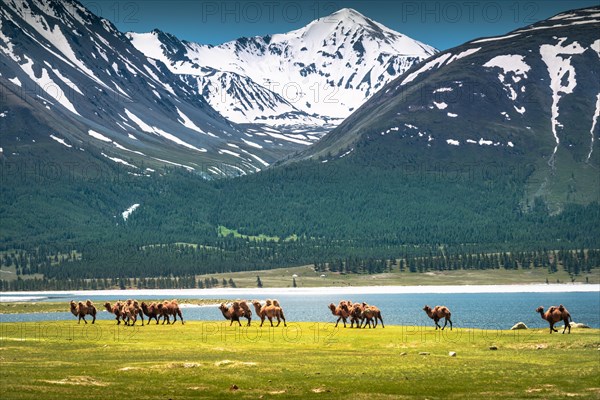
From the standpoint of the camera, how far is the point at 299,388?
4878cm

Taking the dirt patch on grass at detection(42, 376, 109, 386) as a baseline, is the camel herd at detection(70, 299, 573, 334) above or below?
above

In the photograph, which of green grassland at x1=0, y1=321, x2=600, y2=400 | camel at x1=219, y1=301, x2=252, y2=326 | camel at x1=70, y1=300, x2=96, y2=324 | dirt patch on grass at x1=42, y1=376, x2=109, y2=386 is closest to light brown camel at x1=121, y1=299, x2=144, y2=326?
camel at x1=70, y1=300, x2=96, y2=324

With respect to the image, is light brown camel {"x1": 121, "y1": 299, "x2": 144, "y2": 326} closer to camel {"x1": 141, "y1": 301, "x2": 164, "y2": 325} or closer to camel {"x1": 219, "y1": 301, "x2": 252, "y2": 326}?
camel {"x1": 141, "y1": 301, "x2": 164, "y2": 325}

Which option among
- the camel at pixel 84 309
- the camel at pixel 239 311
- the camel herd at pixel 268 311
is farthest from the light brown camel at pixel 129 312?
the camel at pixel 239 311

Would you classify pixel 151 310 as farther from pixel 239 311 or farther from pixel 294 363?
pixel 294 363

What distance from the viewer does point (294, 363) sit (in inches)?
2317

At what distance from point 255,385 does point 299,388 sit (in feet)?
7.46

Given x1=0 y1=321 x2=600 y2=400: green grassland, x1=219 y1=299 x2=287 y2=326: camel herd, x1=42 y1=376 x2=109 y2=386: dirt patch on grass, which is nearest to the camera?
x1=0 y1=321 x2=600 y2=400: green grassland

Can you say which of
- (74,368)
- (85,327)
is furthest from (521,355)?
(85,327)

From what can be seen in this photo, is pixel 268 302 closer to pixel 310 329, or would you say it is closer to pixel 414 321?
pixel 310 329

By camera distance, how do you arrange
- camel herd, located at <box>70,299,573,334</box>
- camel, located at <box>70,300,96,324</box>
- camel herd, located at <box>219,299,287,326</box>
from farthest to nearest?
camel, located at <box>70,300,96,324</box> < camel herd, located at <box>219,299,287,326</box> < camel herd, located at <box>70,299,573,334</box>

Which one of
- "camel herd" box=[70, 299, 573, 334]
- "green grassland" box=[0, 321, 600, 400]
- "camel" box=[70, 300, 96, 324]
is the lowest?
"green grassland" box=[0, 321, 600, 400]

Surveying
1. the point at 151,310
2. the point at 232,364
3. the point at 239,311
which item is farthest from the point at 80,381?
the point at 151,310

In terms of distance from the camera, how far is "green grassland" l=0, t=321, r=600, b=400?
156 feet
